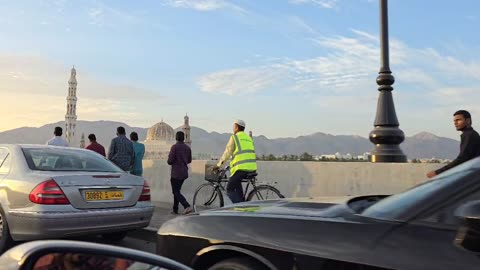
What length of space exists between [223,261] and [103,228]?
331 cm

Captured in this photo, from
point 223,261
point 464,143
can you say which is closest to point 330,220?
point 223,261

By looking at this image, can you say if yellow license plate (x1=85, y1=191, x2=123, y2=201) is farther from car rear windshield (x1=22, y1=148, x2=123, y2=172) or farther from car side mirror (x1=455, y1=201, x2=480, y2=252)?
car side mirror (x1=455, y1=201, x2=480, y2=252)

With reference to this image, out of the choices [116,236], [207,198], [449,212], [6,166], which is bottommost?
[116,236]

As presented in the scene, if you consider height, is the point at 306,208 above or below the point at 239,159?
below

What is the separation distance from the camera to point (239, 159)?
7.77 meters

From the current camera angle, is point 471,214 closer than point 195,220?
Yes

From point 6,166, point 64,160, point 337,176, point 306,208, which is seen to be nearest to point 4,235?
point 6,166

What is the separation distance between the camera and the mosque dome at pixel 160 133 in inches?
3723

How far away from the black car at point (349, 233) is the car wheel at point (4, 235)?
10.8 ft

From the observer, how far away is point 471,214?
2.25 metres

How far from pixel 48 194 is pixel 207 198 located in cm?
370

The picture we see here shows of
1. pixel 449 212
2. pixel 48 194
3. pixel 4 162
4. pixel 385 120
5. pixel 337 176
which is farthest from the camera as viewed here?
pixel 385 120

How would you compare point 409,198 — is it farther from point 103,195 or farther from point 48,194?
point 48,194

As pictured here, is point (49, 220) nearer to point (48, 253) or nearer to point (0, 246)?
point (0, 246)
